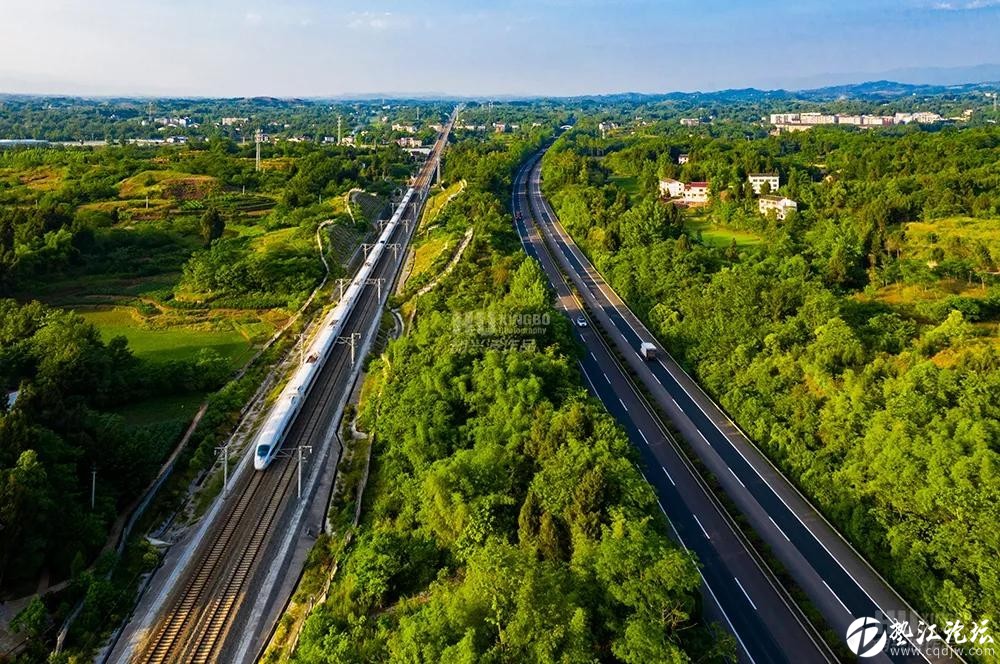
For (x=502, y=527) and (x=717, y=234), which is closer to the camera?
(x=502, y=527)

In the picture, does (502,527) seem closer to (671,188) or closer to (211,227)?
(211,227)

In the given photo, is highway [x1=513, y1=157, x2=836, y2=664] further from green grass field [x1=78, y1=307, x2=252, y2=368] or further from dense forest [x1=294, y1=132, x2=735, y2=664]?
green grass field [x1=78, y1=307, x2=252, y2=368]

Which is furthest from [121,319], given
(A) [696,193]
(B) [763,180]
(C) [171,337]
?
(B) [763,180]

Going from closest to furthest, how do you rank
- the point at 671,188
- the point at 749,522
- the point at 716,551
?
the point at 716,551 < the point at 749,522 < the point at 671,188

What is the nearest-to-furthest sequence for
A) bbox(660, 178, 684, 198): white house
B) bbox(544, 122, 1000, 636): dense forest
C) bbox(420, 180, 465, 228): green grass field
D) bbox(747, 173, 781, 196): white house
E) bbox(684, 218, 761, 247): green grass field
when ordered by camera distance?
bbox(544, 122, 1000, 636): dense forest < bbox(684, 218, 761, 247): green grass field < bbox(420, 180, 465, 228): green grass field < bbox(747, 173, 781, 196): white house < bbox(660, 178, 684, 198): white house

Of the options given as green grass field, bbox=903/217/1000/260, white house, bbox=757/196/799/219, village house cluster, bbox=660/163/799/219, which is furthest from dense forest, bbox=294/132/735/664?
village house cluster, bbox=660/163/799/219

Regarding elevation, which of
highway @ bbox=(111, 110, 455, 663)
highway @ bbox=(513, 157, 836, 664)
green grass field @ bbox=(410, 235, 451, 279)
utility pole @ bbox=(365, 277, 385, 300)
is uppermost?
green grass field @ bbox=(410, 235, 451, 279)
